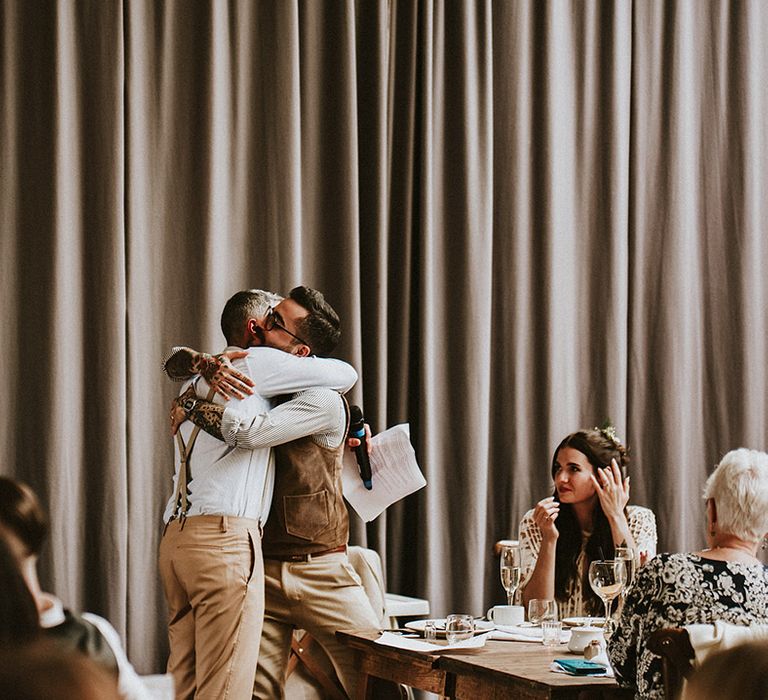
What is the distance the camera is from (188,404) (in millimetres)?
3262

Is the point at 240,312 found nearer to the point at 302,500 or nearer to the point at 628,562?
the point at 302,500

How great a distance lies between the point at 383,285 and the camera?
14.8 feet

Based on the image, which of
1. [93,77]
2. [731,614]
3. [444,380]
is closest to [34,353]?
[93,77]

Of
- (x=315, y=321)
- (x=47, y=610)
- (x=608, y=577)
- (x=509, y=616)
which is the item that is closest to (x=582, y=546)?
(x=509, y=616)

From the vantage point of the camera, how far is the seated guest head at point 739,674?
97 cm

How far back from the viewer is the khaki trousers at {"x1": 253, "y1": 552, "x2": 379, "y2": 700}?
134 inches

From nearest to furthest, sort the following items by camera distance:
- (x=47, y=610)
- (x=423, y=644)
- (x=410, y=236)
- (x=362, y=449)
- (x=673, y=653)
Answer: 1. (x=47, y=610)
2. (x=673, y=653)
3. (x=423, y=644)
4. (x=362, y=449)
5. (x=410, y=236)

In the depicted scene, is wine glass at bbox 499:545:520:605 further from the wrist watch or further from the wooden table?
the wrist watch

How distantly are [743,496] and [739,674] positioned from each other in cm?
176

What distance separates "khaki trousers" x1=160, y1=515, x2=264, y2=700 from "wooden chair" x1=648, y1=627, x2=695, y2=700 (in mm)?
1197

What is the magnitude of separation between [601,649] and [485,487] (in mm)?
1786

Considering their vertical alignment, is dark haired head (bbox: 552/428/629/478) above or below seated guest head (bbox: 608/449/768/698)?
above

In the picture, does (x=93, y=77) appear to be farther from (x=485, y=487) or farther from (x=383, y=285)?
(x=485, y=487)

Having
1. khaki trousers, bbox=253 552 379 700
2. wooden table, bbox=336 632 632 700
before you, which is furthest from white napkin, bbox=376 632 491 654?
khaki trousers, bbox=253 552 379 700
